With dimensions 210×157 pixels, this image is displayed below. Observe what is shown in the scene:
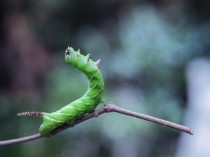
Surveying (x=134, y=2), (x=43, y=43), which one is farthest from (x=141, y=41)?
(x=43, y=43)

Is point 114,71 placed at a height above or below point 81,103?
above

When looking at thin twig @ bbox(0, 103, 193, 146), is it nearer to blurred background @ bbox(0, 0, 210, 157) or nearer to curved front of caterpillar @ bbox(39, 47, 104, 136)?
curved front of caterpillar @ bbox(39, 47, 104, 136)

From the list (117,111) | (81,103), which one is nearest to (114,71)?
(81,103)

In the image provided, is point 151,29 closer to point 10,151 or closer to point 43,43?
point 43,43

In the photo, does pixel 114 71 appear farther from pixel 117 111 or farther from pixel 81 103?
pixel 117 111

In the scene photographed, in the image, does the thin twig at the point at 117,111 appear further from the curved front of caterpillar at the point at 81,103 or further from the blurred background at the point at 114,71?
the blurred background at the point at 114,71

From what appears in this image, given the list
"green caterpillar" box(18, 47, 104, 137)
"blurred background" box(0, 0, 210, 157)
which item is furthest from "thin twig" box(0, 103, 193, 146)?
"blurred background" box(0, 0, 210, 157)

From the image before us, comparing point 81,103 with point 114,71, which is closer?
point 81,103
